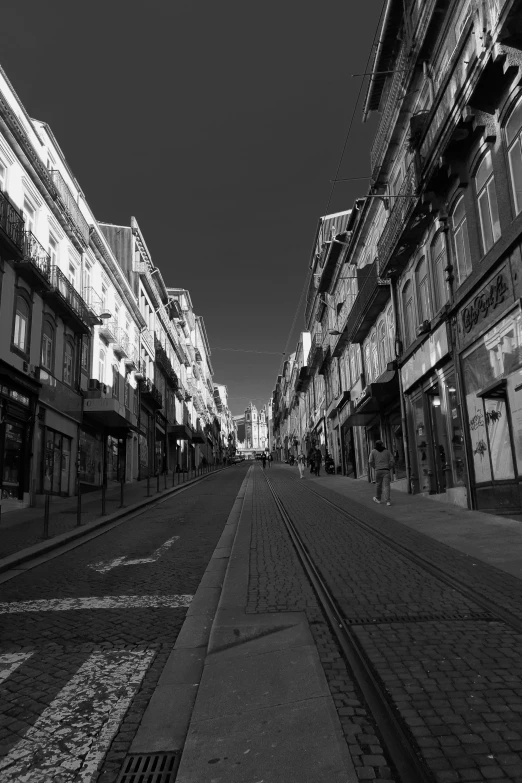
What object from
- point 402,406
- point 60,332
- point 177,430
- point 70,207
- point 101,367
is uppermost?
point 70,207

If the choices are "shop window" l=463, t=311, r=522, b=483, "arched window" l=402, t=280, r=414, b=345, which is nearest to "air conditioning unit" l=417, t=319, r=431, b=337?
"arched window" l=402, t=280, r=414, b=345

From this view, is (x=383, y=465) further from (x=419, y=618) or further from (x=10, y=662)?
(x=10, y=662)

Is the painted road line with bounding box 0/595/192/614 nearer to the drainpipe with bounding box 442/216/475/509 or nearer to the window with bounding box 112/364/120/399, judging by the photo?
the drainpipe with bounding box 442/216/475/509

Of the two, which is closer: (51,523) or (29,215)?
(51,523)

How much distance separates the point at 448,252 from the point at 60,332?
14.4 metres

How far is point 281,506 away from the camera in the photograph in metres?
14.3

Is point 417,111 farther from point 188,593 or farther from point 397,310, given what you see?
point 188,593

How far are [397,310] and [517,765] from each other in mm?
16897

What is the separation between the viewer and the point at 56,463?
65.1ft

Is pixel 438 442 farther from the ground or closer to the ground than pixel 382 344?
closer to the ground

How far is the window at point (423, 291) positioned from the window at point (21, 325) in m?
12.3

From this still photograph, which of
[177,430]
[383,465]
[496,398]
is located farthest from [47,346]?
[177,430]

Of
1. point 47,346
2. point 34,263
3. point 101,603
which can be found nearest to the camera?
point 101,603

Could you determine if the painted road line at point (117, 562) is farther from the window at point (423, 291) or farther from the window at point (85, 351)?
the window at point (85, 351)
